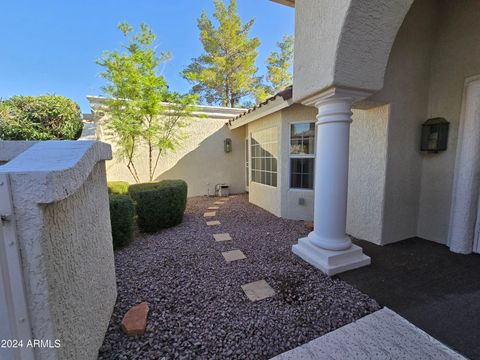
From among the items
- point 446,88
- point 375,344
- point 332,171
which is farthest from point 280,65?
point 375,344

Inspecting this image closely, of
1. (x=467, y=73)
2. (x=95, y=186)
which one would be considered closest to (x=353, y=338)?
(x=95, y=186)

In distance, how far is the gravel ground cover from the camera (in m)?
1.75

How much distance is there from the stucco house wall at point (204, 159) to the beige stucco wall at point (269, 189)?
198 centimetres

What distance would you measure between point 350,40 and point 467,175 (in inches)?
110

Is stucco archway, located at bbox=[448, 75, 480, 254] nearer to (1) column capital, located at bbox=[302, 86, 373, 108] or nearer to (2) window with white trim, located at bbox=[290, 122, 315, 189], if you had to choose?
(1) column capital, located at bbox=[302, 86, 373, 108]

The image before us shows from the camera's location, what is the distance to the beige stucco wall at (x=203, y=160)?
7.81 m

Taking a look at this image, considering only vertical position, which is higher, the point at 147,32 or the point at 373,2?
the point at 147,32

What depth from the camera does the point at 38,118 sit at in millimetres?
5691

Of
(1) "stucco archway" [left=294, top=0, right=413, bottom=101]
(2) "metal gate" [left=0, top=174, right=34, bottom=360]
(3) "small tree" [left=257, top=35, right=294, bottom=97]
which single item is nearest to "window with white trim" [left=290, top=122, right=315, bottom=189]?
(1) "stucco archway" [left=294, top=0, right=413, bottom=101]

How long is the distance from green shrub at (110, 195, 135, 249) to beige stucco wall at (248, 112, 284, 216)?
3.57 meters

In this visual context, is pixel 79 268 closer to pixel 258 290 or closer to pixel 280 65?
pixel 258 290

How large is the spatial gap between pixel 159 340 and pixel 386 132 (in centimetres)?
414

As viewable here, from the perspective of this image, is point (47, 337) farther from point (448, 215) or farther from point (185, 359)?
point (448, 215)

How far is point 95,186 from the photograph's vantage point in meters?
1.86
